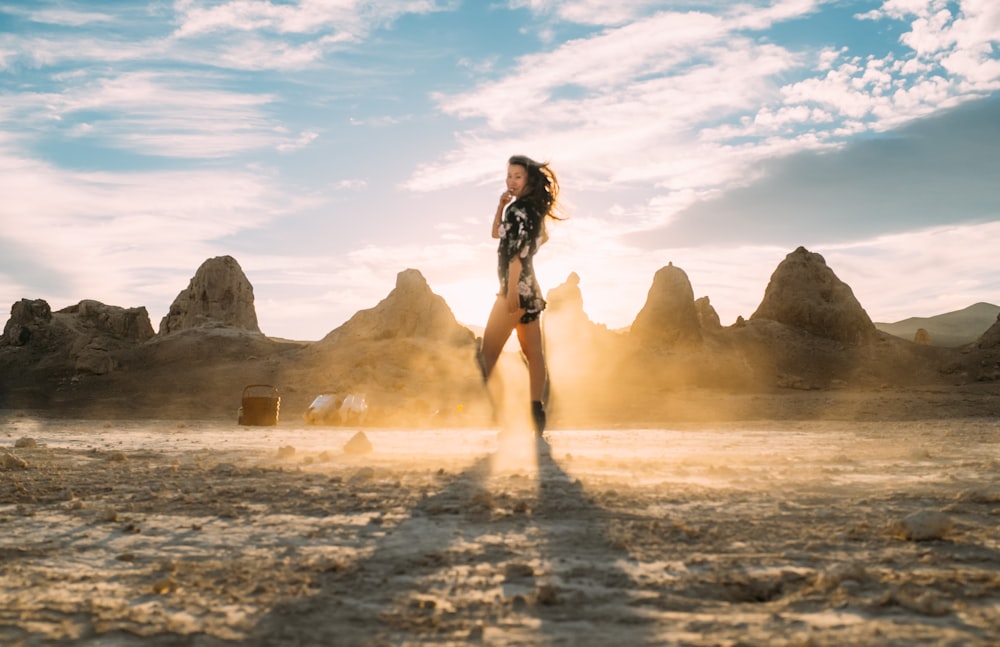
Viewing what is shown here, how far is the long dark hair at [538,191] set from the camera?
22.5ft

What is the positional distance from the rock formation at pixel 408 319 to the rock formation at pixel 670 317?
772cm

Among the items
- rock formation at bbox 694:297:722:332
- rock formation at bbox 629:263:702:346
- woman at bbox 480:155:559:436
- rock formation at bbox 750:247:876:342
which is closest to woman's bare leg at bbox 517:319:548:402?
woman at bbox 480:155:559:436

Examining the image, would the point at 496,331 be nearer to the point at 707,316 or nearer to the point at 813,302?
the point at 707,316

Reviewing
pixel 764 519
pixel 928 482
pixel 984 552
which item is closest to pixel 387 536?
pixel 764 519

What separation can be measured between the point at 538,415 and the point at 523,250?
1.39 metres

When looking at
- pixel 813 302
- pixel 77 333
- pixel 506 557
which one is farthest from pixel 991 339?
pixel 77 333

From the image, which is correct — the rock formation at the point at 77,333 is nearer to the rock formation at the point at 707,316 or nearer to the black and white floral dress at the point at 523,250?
the rock formation at the point at 707,316

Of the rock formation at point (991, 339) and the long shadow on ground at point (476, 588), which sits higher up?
the rock formation at point (991, 339)

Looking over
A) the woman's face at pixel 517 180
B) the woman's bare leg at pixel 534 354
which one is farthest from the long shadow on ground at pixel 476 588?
the woman's face at pixel 517 180

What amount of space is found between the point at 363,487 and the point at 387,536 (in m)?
1.26

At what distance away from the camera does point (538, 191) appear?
22.6 feet

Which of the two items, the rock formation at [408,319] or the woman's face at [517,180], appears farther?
the rock formation at [408,319]

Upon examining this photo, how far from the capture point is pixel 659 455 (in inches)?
233

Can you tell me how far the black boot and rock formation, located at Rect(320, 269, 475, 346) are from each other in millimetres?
27505
